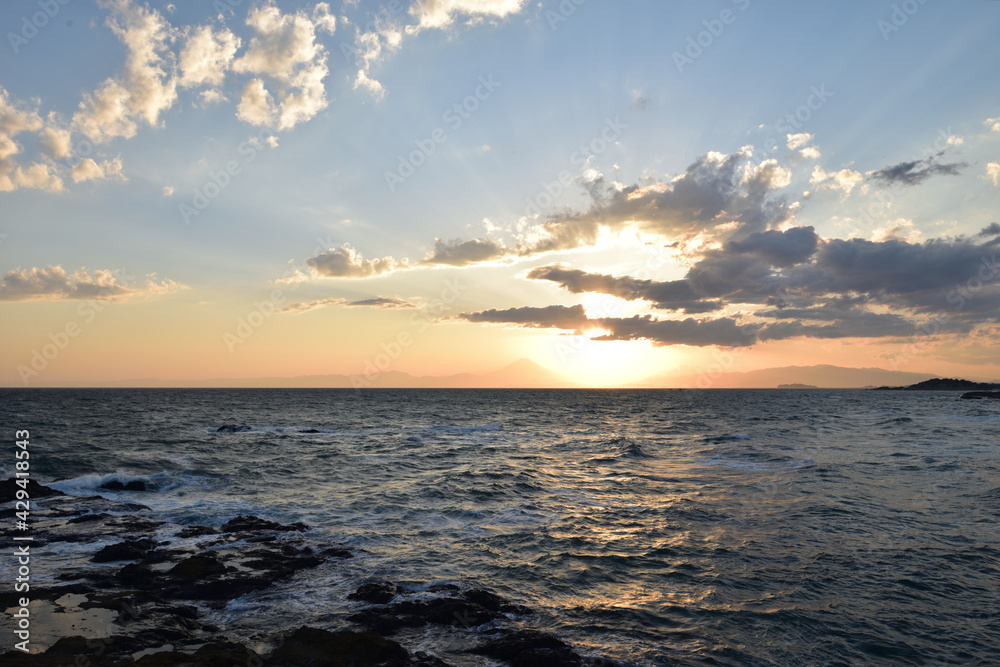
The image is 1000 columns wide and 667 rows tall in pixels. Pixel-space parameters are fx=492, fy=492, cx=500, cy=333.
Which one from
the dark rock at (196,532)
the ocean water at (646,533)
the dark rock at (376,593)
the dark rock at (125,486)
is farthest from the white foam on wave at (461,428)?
the dark rock at (376,593)

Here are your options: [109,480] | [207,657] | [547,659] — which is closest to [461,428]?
[109,480]

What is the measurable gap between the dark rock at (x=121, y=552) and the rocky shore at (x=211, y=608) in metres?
0.04

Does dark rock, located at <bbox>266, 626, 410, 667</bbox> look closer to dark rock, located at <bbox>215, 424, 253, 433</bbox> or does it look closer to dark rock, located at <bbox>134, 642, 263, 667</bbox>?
dark rock, located at <bbox>134, 642, 263, 667</bbox>

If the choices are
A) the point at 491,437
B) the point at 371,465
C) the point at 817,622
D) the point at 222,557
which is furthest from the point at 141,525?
the point at 491,437

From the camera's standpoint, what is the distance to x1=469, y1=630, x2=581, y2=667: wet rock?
10.4m

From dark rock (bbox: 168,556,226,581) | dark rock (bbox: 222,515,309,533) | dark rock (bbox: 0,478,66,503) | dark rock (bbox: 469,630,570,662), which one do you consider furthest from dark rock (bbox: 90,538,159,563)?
dark rock (bbox: 469,630,570,662)

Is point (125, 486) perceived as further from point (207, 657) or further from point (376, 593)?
point (207, 657)

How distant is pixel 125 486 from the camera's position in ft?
93.7

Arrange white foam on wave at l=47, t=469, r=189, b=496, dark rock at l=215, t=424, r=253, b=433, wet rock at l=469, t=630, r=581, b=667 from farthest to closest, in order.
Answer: dark rock at l=215, t=424, r=253, b=433, white foam on wave at l=47, t=469, r=189, b=496, wet rock at l=469, t=630, r=581, b=667

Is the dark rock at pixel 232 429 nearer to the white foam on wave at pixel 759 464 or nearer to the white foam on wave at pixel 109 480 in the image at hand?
the white foam on wave at pixel 109 480

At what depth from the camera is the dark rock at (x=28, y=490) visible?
24109mm

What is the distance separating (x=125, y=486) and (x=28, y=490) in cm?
415

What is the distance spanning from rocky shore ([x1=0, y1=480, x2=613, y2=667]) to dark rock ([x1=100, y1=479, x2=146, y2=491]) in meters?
8.79

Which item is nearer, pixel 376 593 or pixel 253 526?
pixel 376 593
